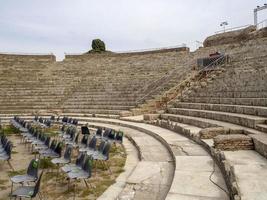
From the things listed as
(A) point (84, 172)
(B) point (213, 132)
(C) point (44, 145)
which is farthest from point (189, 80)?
(A) point (84, 172)

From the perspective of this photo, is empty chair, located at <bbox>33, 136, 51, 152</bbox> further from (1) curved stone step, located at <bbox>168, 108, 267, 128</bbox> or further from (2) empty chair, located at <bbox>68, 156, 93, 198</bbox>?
(1) curved stone step, located at <bbox>168, 108, 267, 128</bbox>

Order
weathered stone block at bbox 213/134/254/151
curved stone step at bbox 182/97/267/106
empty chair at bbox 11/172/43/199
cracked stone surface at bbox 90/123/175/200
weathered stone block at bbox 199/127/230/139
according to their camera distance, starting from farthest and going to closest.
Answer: curved stone step at bbox 182/97/267/106
weathered stone block at bbox 199/127/230/139
weathered stone block at bbox 213/134/254/151
cracked stone surface at bbox 90/123/175/200
empty chair at bbox 11/172/43/199

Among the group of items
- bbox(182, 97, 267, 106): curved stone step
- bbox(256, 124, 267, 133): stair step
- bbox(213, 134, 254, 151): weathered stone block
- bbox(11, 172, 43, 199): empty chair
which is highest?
bbox(182, 97, 267, 106): curved stone step

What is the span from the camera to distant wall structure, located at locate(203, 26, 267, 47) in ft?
77.6

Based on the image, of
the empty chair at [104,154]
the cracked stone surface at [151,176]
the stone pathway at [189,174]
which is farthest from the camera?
the empty chair at [104,154]

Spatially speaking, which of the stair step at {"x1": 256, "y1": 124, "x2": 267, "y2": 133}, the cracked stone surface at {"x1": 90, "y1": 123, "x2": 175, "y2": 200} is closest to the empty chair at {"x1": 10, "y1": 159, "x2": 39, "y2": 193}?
the cracked stone surface at {"x1": 90, "y1": 123, "x2": 175, "y2": 200}

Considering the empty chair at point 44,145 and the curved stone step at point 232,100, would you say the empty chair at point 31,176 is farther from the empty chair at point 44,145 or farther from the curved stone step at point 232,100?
the curved stone step at point 232,100

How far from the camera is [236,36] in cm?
2634

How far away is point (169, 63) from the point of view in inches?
1077

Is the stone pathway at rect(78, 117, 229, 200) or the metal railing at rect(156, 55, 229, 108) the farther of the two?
the metal railing at rect(156, 55, 229, 108)

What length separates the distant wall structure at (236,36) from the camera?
23653mm

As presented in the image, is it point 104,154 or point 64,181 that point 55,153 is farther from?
point 64,181

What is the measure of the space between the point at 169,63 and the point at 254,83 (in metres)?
13.9

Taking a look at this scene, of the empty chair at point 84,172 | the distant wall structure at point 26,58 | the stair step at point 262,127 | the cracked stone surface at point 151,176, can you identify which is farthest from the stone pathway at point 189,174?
the distant wall structure at point 26,58
